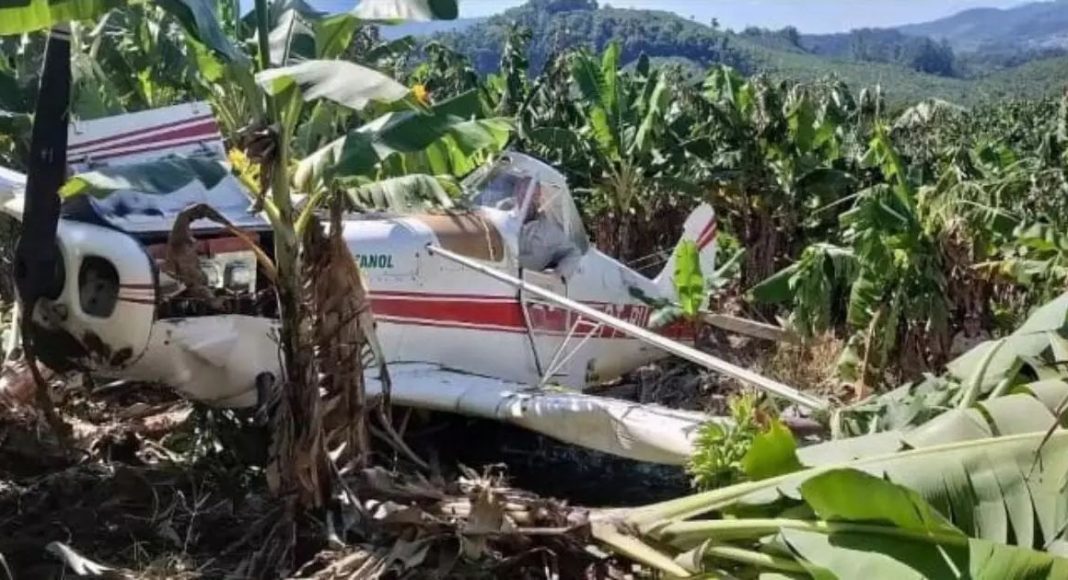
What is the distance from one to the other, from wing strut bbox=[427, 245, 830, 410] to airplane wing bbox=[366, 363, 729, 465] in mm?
261

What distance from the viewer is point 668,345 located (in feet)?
22.0

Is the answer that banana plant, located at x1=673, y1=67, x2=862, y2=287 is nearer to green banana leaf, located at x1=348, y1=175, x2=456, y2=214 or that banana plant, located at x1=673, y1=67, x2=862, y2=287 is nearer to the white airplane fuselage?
the white airplane fuselage

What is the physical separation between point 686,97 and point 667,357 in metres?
6.09

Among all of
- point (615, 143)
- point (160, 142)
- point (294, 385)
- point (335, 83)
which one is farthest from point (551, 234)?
point (615, 143)

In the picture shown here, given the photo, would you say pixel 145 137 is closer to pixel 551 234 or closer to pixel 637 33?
pixel 551 234

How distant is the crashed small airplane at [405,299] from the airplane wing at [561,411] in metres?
0.01

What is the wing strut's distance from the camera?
213 inches

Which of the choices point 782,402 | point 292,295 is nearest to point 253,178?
point 292,295

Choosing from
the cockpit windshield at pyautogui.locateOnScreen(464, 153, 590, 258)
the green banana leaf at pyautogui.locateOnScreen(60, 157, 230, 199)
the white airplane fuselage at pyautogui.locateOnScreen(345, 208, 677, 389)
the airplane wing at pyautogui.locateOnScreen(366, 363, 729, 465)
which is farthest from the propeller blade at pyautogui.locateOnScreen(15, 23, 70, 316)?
the cockpit windshield at pyautogui.locateOnScreen(464, 153, 590, 258)

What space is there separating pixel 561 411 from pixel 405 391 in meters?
1.08

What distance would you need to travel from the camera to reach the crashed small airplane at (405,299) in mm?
6164

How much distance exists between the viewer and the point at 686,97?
1562cm

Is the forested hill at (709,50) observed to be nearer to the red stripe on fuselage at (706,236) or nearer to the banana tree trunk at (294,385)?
the red stripe on fuselage at (706,236)

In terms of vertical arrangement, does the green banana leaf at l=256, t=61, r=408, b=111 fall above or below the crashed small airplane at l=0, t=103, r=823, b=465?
above
